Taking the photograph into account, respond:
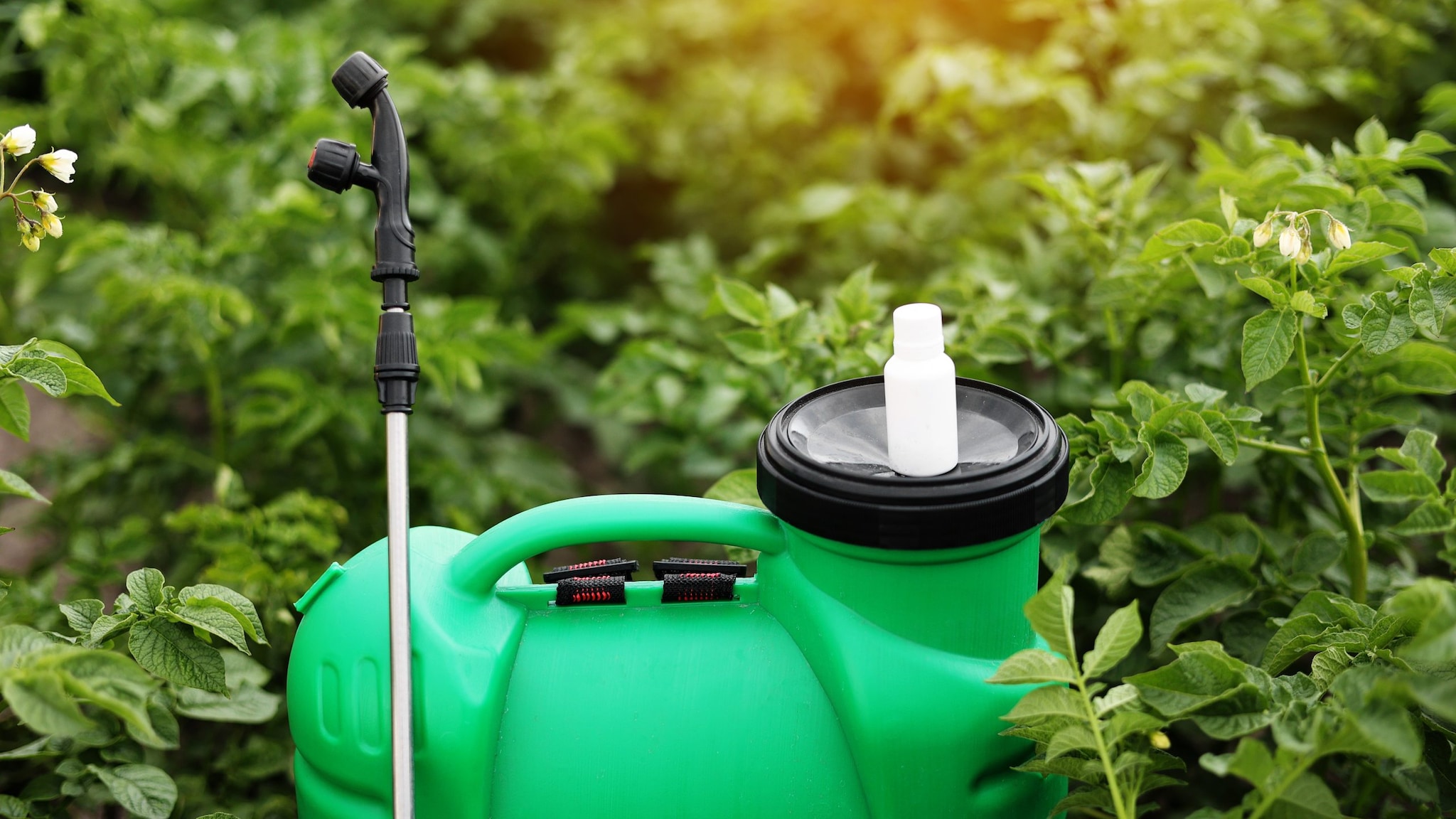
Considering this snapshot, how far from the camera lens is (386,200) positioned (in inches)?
54.2

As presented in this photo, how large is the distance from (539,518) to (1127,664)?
97 cm

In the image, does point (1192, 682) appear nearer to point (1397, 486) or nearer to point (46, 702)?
point (1397, 486)

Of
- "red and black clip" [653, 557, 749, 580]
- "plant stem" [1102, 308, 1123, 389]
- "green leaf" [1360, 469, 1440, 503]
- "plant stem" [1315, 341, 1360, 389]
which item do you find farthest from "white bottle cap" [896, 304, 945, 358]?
"plant stem" [1102, 308, 1123, 389]

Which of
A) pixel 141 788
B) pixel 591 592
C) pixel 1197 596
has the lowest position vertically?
pixel 141 788

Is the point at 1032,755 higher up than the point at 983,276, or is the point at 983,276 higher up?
the point at 983,276

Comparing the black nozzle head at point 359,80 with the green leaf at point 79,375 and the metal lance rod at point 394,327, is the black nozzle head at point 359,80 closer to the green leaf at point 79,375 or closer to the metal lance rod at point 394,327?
the metal lance rod at point 394,327

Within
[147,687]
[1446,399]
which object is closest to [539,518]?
[147,687]

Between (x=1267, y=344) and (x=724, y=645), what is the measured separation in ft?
2.56

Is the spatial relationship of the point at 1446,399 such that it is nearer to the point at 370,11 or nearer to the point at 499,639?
the point at 499,639

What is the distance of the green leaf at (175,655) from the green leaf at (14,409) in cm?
Answer: 29

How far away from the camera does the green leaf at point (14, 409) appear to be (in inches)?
57.5

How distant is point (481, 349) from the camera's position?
2.34 metres

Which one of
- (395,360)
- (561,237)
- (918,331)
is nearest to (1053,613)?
(918,331)

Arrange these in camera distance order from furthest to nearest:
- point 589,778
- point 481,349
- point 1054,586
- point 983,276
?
point 481,349 < point 983,276 < point 589,778 < point 1054,586
